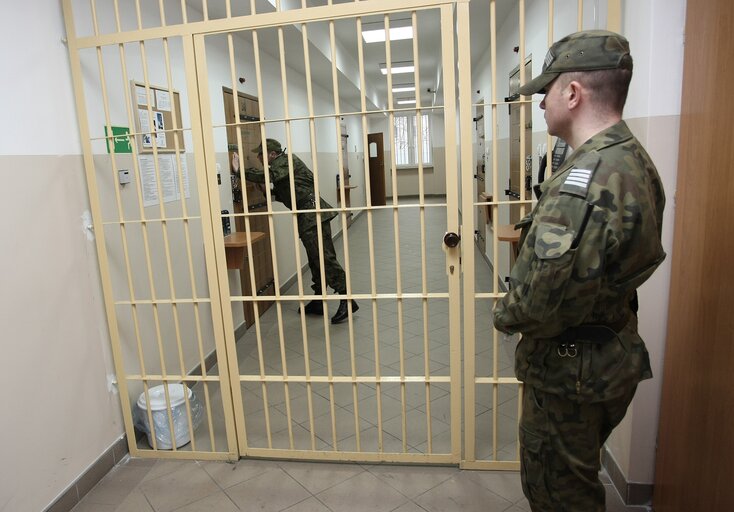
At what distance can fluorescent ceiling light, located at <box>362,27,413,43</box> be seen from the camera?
6.03 m

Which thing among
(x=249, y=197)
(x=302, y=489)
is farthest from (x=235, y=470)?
(x=249, y=197)

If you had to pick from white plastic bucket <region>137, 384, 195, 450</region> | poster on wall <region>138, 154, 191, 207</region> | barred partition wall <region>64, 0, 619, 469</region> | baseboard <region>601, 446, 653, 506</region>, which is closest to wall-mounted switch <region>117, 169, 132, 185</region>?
barred partition wall <region>64, 0, 619, 469</region>

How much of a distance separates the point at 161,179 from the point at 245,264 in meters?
1.40

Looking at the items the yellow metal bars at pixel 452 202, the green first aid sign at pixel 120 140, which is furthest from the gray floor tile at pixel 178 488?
the green first aid sign at pixel 120 140

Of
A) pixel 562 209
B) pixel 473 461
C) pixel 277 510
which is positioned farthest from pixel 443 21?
pixel 277 510

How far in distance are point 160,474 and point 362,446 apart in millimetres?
989

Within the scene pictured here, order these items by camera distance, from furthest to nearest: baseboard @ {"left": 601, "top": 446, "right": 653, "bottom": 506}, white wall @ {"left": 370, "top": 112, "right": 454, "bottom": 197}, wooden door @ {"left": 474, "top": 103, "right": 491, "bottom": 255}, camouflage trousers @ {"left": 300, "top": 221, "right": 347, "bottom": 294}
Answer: white wall @ {"left": 370, "top": 112, "right": 454, "bottom": 197} → wooden door @ {"left": 474, "top": 103, "right": 491, "bottom": 255} → camouflage trousers @ {"left": 300, "top": 221, "right": 347, "bottom": 294} → baseboard @ {"left": 601, "top": 446, "right": 653, "bottom": 506}

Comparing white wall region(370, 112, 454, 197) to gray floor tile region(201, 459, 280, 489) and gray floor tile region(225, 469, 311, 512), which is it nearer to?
gray floor tile region(201, 459, 280, 489)

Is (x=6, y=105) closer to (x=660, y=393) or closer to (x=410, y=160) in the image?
(x=660, y=393)

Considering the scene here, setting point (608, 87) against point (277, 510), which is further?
point (277, 510)

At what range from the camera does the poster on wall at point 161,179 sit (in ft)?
8.75

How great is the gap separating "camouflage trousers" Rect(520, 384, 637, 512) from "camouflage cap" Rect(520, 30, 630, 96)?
87cm

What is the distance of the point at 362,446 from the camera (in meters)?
2.41

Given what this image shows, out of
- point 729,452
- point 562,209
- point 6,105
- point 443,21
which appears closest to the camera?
point 562,209
